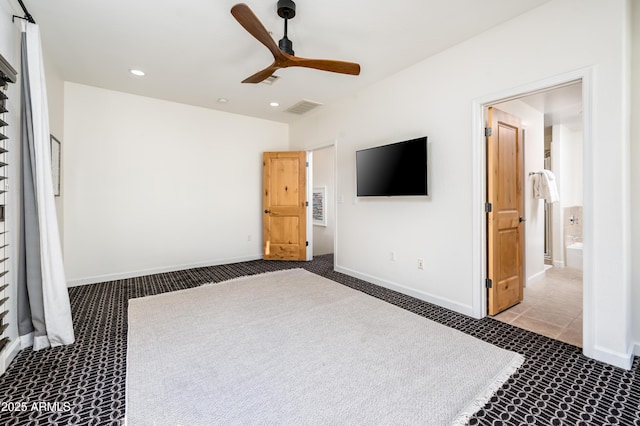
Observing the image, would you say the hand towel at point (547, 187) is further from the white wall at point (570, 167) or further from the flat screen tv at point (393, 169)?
the flat screen tv at point (393, 169)

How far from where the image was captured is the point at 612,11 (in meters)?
1.99

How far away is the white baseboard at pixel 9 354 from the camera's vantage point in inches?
75.3

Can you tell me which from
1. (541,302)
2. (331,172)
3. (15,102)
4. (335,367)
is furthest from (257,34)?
(331,172)

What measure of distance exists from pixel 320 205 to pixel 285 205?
2.08 metres

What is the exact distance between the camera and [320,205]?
7488mm

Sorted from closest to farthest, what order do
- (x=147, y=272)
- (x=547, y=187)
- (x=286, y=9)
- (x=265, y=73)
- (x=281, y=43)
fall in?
(x=286, y=9), (x=281, y=43), (x=265, y=73), (x=547, y=187), (x=147, y=272)

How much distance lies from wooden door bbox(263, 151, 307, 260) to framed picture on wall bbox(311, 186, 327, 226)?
1918 mm

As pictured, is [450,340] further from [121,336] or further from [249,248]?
[249,248]

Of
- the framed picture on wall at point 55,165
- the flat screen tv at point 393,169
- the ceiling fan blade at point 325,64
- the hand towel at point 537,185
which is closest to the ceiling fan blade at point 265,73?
the ceiling fan blade at point 325,64

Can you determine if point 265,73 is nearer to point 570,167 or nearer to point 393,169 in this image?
point 393,169

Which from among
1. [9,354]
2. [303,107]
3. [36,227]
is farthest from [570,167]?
[9,354]

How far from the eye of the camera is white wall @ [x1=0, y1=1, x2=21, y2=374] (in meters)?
2.06

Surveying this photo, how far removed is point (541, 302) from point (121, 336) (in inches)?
167

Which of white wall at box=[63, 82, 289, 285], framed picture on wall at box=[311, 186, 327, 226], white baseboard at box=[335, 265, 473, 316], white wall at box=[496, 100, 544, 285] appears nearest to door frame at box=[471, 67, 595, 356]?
white baseboard at box=[335, 265, 473, 316]
